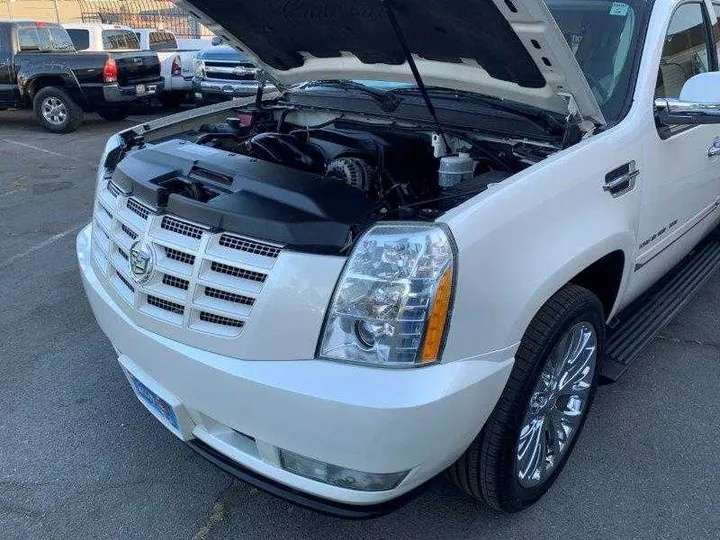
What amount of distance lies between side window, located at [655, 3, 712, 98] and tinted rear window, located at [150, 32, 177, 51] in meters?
11.6

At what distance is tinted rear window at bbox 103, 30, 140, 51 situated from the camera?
11.0 meters

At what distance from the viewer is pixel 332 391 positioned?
179 cm

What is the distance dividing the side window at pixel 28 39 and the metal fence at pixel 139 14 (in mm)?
12763

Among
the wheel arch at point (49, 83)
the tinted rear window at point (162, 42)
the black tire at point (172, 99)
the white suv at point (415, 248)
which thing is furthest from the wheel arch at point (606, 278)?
the tinted rear window at point (162, 42)

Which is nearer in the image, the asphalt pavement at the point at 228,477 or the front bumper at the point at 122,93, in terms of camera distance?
the asphalt pavement at the point at 228,477

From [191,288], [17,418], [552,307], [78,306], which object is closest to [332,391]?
[191,288]

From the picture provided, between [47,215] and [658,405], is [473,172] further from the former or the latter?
[47,215]

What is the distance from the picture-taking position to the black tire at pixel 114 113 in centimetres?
1082

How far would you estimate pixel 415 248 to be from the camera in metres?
1.80

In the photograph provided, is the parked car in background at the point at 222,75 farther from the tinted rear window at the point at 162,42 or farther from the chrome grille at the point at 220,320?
the chrome grille at the point at 220,320

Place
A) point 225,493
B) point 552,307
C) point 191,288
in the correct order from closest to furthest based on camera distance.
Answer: point 191,288 → point 552,307 → point 225,493

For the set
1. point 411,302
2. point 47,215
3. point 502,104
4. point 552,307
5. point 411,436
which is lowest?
point 47,215

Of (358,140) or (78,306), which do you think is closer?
(358,140)

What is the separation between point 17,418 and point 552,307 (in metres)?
2.52
